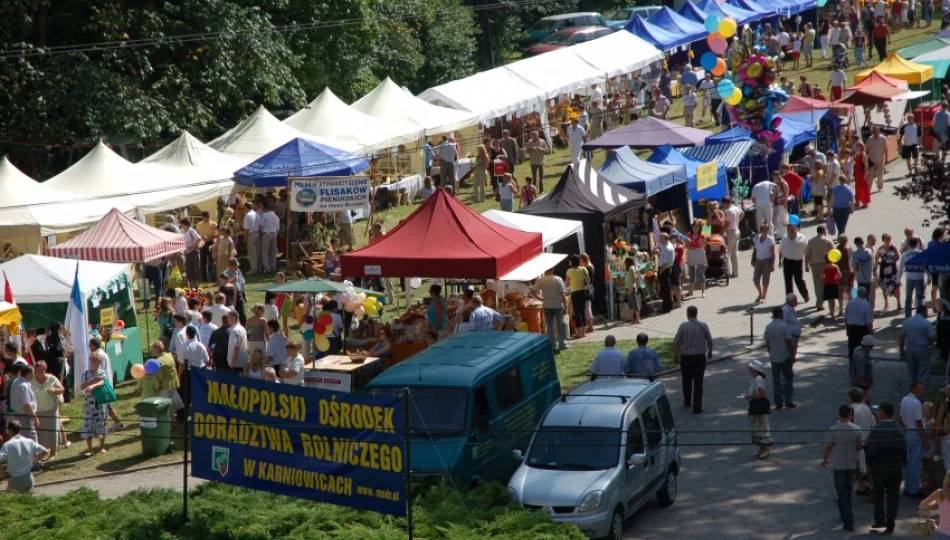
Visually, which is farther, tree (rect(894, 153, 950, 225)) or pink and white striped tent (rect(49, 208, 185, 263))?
pink and white striped tent (rect(49, 208, 185, 263))

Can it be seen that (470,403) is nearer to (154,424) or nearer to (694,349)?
(694,349)

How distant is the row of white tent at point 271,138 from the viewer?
26.1 m

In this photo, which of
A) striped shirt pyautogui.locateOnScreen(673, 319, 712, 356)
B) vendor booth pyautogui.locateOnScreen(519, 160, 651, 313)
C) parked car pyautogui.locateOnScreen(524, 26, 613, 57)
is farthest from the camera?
parked car pyautogui.locateOnScreen(524, 26, 613, 57)

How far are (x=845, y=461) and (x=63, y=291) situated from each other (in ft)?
40.0

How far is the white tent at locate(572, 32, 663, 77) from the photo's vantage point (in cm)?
4153

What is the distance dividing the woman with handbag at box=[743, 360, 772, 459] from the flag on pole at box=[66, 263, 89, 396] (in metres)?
9.29

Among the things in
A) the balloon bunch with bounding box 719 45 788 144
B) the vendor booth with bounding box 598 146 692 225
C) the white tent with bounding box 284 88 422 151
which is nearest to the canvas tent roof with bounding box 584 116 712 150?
the balloon bunch with bounding box 719 45 788 144

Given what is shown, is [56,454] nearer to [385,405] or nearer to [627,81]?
[385,405]

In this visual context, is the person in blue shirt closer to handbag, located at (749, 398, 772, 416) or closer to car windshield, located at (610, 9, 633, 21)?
handbag, located at (749, 398, 772, 416)

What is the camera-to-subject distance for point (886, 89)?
33.6 metres

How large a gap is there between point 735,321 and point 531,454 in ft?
29.3

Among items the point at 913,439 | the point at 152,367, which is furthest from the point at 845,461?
the point at 152,367

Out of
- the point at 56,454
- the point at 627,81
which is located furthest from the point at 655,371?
the point at 627,81

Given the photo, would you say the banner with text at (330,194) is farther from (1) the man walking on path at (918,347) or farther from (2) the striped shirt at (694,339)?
(1) the man walking on path at (918,347)
